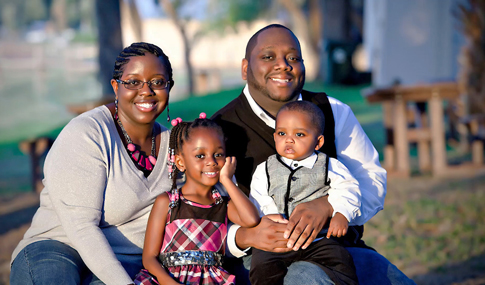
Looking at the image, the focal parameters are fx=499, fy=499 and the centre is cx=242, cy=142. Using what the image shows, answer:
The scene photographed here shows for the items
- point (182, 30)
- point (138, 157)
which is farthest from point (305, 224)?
point (182, 30)

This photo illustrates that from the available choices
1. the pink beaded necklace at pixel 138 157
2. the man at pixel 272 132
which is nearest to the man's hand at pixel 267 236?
the man at pixel 272 132

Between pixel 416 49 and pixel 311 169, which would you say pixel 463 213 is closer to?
pixel 311 169

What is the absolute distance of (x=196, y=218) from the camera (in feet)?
9.32

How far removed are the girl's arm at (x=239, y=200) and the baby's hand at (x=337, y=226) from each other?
16.4 inches

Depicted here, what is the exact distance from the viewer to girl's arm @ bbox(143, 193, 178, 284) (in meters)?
2.75

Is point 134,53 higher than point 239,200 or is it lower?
higher

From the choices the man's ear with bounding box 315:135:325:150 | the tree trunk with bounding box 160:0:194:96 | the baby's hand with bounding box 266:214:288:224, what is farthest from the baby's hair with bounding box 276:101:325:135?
the tree trunk with bounding box 160:0:194:96

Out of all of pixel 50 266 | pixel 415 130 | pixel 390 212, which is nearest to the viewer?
pixel 50 266

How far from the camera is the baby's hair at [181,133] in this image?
2854mm

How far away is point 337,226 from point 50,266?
158 centimetres

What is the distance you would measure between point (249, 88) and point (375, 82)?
15.4m

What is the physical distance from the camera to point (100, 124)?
2.94m

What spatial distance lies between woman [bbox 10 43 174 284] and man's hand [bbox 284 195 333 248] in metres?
0.83

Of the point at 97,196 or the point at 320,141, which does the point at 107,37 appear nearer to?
the point at 97,196
